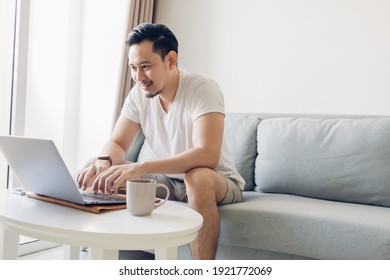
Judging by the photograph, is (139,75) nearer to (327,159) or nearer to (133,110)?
(133,110)

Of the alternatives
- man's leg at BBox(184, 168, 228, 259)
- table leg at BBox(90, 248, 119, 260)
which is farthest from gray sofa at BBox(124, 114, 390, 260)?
table leg at BBox(90, 248, 119, 260)

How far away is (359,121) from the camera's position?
1.61 metres

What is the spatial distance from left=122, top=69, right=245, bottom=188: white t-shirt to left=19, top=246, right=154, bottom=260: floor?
0.40m

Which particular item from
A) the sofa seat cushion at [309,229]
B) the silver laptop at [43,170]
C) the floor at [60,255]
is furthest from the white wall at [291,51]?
the silver laptop at [43,170]

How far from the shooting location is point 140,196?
0.88 meters

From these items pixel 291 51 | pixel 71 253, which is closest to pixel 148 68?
pixel 71 253

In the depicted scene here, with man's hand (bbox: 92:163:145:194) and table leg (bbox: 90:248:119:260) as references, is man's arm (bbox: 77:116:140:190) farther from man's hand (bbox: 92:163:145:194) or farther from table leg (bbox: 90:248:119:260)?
table leg (bbox: 90:248:119:260)

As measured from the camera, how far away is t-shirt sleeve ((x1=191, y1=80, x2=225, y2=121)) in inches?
53.8

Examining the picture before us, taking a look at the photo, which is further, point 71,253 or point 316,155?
point 316,155

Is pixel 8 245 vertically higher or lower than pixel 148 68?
lower

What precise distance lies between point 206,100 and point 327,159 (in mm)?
602

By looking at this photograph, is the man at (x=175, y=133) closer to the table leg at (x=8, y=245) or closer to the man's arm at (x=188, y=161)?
the man's arm at (x=188, y=161)
